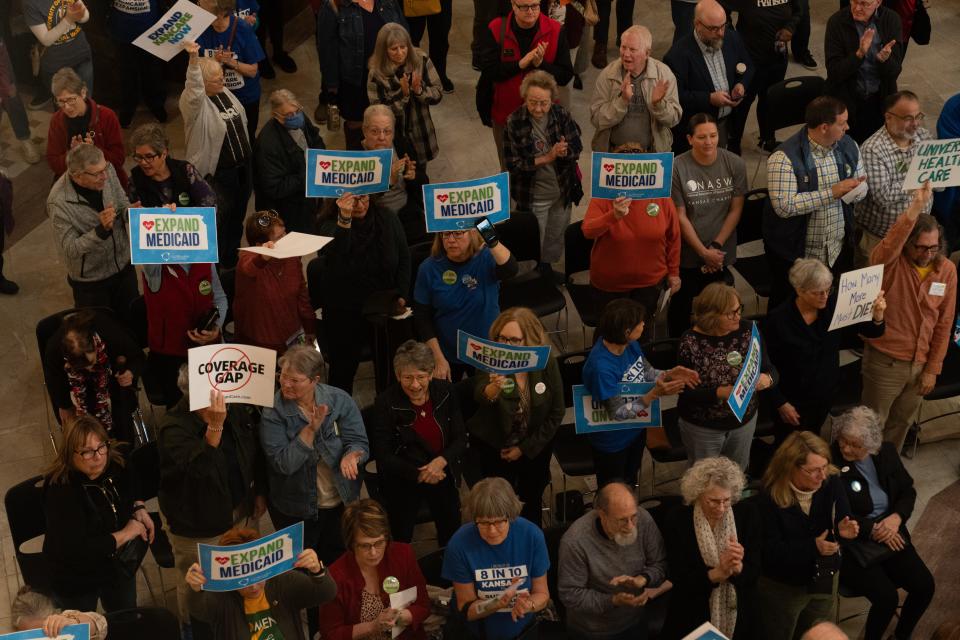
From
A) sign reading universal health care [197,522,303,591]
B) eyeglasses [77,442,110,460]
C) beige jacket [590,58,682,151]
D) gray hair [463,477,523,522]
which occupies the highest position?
beige jacket [590,58,682,151]

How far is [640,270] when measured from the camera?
8.48 meters

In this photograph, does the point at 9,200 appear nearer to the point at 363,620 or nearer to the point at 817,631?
the point at 363,620

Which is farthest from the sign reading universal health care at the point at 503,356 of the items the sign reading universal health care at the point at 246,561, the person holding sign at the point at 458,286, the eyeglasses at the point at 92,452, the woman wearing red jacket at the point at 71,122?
the woman wearing red jacket at the point at 71,122

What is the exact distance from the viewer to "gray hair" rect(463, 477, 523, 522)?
635 cm

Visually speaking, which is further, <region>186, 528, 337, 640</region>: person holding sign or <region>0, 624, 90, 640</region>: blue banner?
<region>186, 528, 337, 640</region>: person holding sign

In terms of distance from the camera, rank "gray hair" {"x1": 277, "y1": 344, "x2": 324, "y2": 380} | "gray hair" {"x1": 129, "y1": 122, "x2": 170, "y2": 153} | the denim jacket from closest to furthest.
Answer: "gray hair" {"x1": 277, "y1": 344, "x2": 324, "y2": 380} < the denim jacket < "gray hair" {"x1": 129, "y1": 122, "x2": 170, "y2": 153}

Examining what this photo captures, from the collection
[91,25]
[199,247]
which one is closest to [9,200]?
[91,25]

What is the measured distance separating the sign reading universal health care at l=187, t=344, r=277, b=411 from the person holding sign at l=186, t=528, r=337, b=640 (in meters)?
0.72

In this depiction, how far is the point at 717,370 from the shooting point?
7406mm

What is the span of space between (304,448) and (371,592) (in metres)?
0.85

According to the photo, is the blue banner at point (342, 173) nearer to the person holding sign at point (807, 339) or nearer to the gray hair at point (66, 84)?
the gray hair at point (66, 84)

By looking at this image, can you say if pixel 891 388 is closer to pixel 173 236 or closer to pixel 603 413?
pixel 603 413

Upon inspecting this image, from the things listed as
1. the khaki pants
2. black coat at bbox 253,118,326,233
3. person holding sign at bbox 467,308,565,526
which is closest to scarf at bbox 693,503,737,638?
person holding sign at bbox 467,308,565,526

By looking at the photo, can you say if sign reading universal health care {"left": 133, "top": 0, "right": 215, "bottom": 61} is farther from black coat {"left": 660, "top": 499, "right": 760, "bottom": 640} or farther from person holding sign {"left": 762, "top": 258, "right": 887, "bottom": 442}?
black coat {"left": 660, "top": 499, "right": 760, "bottom": 640}
